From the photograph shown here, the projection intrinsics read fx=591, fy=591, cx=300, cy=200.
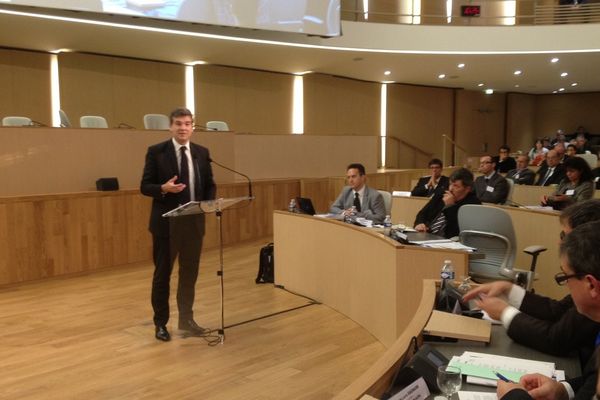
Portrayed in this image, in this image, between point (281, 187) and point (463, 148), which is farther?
point (463, 148)

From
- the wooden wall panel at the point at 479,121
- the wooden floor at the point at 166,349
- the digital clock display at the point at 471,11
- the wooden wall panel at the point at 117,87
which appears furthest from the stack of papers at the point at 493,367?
the wooden wall panel at the point at 479,121

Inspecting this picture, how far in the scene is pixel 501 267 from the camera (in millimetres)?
4449

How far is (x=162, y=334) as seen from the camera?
4418mm

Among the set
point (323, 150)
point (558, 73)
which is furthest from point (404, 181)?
point (558, 73)

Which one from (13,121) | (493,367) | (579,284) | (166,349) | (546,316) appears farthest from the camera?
(13,121)

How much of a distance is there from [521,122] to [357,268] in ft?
58.4

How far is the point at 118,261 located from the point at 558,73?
12025 mm

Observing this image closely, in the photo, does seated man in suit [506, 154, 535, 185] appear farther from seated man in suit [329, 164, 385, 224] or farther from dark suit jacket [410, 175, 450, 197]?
seated man in suit [329, 164, 385, 224]

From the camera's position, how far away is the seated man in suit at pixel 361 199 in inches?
227

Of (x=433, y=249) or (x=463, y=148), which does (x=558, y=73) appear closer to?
(x=463, y=148)

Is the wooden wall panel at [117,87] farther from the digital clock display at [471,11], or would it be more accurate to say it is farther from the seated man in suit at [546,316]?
the seated man in suit at [546,316]

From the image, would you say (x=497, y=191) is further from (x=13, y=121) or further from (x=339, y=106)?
(x=339, y=106)

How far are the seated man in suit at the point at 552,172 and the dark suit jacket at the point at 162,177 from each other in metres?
5.76

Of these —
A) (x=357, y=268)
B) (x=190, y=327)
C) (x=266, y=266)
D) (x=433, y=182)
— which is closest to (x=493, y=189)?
(x=433, y=182)
